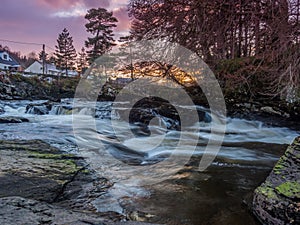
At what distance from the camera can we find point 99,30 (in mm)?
29500

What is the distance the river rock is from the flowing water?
17cm

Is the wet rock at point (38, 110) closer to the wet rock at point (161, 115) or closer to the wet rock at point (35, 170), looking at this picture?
the wet rock at point (161, 115)

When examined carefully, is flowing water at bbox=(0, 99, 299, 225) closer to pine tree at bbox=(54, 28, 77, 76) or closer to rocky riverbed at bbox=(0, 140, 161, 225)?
rocky riverbed at bbox=(0, 140, 161, 225)

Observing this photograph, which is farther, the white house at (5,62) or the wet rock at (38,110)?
the white house at (5,62)

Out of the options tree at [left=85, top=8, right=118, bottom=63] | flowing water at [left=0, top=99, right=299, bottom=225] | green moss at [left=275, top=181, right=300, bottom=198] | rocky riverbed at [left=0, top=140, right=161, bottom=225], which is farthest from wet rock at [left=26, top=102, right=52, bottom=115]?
tree at [left=85, top=8, right=118, bottom=63]

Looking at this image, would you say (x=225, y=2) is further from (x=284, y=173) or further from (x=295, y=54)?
(x=284, y=173)

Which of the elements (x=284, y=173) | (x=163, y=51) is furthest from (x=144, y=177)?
(x=163, y=51)

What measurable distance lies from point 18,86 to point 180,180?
1717cm

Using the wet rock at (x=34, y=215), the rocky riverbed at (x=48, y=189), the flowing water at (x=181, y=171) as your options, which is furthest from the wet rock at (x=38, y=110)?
the wet rock at (x=34, y=215)

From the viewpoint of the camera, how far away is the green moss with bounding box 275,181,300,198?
7.09 feet

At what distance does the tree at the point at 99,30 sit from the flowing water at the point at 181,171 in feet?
77.6

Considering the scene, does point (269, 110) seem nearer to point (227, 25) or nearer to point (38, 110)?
point (227, 25)

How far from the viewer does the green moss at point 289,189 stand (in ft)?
7.09

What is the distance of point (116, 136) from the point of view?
6824mm
